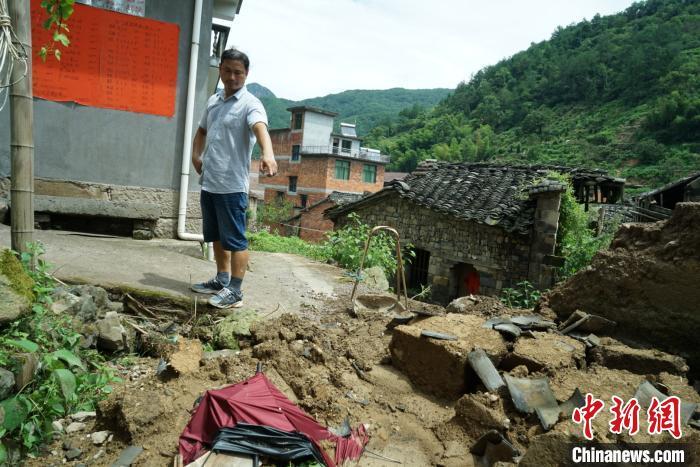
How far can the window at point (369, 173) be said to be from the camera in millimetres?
37188

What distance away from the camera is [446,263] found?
12141 millimetres

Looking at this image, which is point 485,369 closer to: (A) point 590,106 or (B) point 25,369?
(B) point 25,369

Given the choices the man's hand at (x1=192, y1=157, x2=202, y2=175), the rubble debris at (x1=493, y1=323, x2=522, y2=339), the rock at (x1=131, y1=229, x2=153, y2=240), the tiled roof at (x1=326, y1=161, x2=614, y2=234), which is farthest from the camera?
the tiled roof at (x1=326, y1=161, x2=614, y2=234)

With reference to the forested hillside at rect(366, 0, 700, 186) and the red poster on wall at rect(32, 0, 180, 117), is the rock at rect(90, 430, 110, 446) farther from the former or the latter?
the forested hillside at rect(366, 0, 700, 186)

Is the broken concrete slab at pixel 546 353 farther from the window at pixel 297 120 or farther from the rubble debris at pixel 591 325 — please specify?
the window at pixel 297 120

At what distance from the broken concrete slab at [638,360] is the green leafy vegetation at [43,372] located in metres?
3.14

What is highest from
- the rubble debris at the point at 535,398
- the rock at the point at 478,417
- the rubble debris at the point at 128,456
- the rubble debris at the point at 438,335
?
the rubble debris at the point at 438,335

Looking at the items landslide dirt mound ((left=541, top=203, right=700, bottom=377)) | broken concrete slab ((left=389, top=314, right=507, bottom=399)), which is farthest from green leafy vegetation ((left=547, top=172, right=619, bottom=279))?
broken concrete slab ((left=389, top=314, right=507, bottom=399))

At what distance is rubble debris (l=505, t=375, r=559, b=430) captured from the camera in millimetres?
2375

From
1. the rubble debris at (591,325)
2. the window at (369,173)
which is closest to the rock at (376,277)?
the rubble debris at (591,325)

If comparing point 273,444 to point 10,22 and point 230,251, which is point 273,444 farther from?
point 10,22

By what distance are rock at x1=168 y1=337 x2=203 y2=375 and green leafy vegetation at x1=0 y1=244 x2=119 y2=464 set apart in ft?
1.09

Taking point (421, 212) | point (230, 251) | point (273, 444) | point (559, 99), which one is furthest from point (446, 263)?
point (559, 99)

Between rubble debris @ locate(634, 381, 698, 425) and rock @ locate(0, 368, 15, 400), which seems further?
rubble debris @ locate(634, 381, 698, 425)
